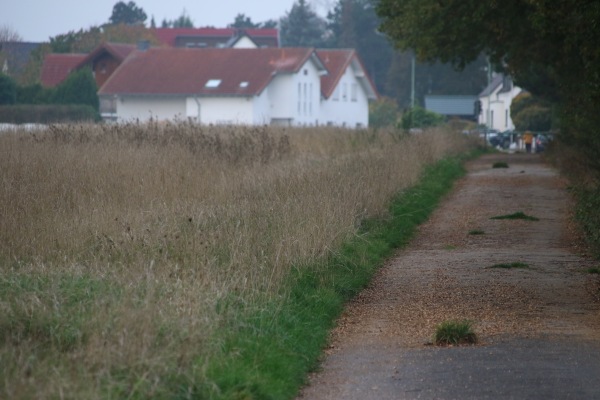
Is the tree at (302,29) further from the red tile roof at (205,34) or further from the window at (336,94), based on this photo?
the window at (336,94)

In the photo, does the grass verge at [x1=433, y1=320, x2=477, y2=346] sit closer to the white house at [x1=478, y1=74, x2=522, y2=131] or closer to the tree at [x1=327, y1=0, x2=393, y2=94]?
the white house at [x1=478, y1=74, x2=522, y2=131]

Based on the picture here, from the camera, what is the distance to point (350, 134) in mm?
33312

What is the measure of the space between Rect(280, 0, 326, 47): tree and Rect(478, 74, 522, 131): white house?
36162mm

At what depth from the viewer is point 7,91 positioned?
47156 mm

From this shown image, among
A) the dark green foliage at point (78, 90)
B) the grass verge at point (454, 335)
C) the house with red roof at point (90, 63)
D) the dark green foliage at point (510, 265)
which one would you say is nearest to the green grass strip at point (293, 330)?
the grass verge at point (454, 335)

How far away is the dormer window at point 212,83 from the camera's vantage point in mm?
67375

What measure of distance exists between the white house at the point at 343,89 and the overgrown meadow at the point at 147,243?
52755 millimetres

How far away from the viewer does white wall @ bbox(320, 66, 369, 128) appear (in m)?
77.4

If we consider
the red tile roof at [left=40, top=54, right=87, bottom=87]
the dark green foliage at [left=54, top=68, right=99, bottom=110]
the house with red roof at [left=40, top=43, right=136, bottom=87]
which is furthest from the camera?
the house with red roof at [left=40, top=43, right=136, bottom=87]

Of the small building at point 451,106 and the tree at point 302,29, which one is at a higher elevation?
the tree at point 302,29

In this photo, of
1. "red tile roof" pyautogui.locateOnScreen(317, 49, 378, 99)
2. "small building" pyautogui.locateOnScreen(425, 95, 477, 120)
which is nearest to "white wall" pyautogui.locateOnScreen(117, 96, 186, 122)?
"red tile roof" pyautogui.locateOnScreen(317, 49, 378, 99)

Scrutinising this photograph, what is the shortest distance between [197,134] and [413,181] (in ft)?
16.5

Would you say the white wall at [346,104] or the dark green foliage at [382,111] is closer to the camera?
the white wall at [346,104]

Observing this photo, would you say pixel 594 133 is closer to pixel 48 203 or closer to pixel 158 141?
pixel 158 141
